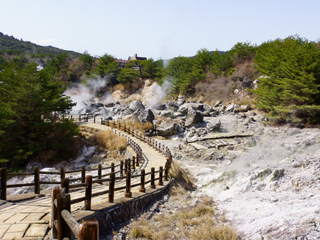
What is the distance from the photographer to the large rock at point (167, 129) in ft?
90.7

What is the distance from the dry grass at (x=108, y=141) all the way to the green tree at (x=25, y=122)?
8.24ft

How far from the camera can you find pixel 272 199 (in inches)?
329

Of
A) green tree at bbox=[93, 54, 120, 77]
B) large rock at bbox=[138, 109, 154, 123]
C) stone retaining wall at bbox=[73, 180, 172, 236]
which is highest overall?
green tree at bbox=[93, 54, 120, 77]

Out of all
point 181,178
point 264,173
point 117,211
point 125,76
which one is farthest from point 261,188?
point 125,76

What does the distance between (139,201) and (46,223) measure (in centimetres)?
381

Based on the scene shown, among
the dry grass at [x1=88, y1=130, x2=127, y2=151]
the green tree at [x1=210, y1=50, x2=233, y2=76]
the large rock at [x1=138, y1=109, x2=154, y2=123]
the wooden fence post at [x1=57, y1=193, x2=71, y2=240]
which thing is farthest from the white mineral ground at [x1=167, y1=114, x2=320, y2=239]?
the green tree at [x1=210, y1=50, x2=233, y2=76]

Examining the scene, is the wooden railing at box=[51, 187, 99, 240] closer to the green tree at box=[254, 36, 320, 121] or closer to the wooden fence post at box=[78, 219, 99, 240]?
the wooden fence post at box=[78, 219, 99, 240]

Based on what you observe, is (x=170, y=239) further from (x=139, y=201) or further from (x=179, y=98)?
(x=179, y=98)

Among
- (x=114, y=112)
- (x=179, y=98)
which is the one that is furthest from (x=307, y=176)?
(x=179, y=98)

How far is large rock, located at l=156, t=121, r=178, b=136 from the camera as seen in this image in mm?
27641

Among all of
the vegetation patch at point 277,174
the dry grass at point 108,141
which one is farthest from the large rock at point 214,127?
the vegetation patch at point 277,174

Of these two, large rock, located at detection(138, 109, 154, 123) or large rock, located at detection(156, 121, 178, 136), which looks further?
large rock, located at detection(138, 109, 154, 123)

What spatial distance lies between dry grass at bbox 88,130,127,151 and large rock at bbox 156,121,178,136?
562 cm

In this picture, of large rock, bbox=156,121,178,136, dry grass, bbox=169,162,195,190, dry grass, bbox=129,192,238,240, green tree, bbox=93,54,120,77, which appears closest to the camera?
dry grass, bbox=129,192,238,240
